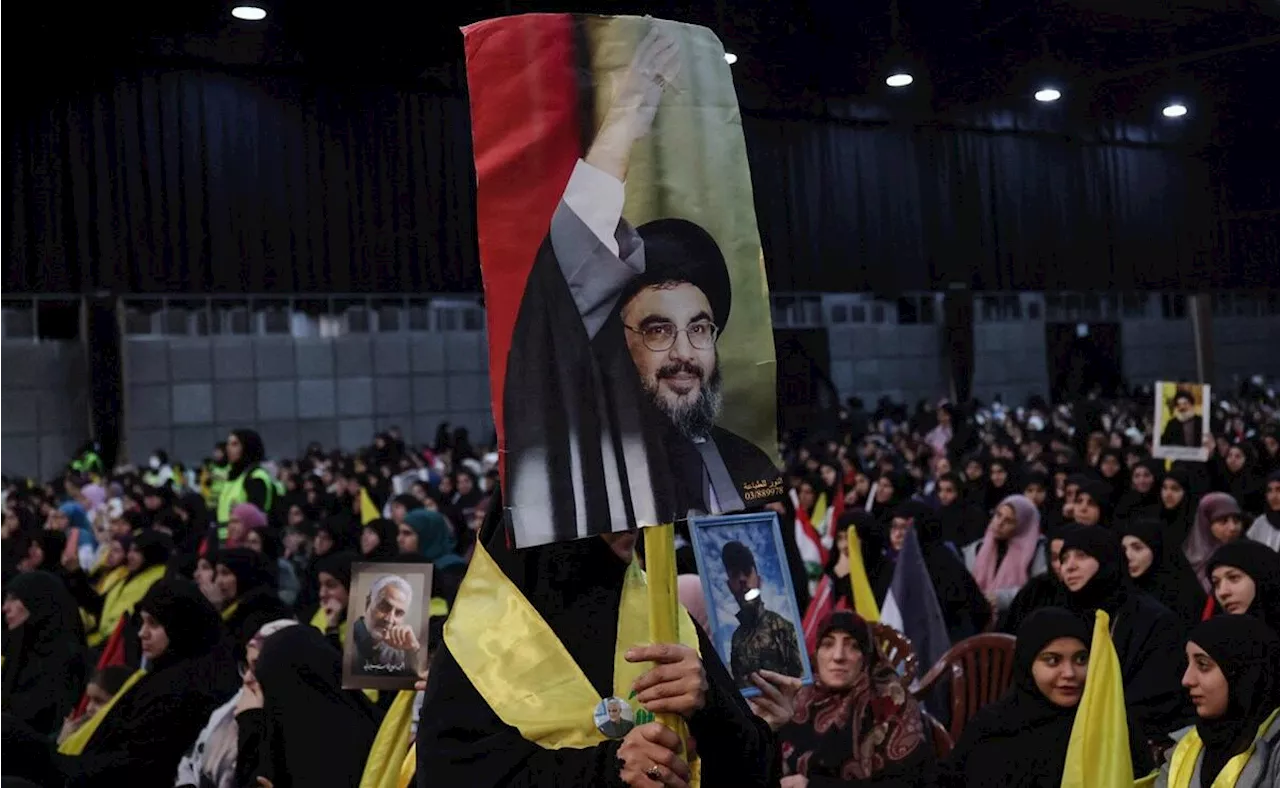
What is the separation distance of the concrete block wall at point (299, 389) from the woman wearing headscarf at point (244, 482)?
28.4 ft

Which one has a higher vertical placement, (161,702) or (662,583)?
(662,583)

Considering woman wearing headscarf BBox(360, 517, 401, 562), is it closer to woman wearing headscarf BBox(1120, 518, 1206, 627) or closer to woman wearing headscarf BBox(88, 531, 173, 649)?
woman wearing headscarf BBox(88, 531, 173, 649)

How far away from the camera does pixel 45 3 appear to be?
11000mm

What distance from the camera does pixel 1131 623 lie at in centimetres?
495

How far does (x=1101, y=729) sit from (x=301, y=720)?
2.13 metres

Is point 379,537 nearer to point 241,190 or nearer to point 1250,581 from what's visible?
point 1250,581

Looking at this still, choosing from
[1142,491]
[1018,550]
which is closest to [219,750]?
[1018,550]

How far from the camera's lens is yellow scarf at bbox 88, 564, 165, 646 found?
24.4ft

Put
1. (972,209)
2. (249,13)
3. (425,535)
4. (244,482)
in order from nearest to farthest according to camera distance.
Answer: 1. (425,535)
2. (244,482)
3. (249,13)
4. (972,209)

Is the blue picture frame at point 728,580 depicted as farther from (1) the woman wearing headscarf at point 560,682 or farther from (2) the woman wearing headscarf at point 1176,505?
(2) the woman wearing headscarf at point 1176,505

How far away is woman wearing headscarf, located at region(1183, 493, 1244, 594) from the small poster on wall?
133 centimetres

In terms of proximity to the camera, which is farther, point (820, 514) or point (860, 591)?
point (820, 514)

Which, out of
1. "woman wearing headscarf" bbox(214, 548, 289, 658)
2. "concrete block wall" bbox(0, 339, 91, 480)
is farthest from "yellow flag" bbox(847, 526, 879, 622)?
"concrete block wall" bbox(0, 339, 91, 480)

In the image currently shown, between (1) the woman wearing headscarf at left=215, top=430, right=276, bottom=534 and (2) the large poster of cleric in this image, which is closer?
(2) the large poster of cleric
